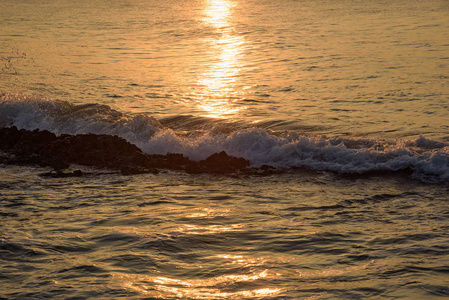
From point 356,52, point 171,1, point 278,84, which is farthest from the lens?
point 171,1

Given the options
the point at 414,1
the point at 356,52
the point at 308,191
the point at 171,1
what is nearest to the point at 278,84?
the point at 356,52

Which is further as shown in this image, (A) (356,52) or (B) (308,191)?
(A) (356,52)

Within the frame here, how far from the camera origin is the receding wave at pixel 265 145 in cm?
1138

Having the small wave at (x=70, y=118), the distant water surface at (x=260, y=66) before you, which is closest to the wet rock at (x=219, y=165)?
the small wave at (x=70, y=118)

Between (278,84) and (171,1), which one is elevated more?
(171,1)

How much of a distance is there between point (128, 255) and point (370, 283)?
2732 millimetres

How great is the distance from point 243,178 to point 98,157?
3.18 meters

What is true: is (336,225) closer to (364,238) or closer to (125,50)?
(364,238)

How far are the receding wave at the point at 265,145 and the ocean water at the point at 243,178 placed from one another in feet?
0.14

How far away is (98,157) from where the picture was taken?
40.5ft

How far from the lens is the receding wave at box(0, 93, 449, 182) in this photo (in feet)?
37.3

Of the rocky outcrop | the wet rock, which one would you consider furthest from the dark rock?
the wet rock

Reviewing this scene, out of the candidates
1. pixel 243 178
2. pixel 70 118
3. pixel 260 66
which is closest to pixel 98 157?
pixel 243 178

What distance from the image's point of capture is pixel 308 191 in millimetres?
10000
